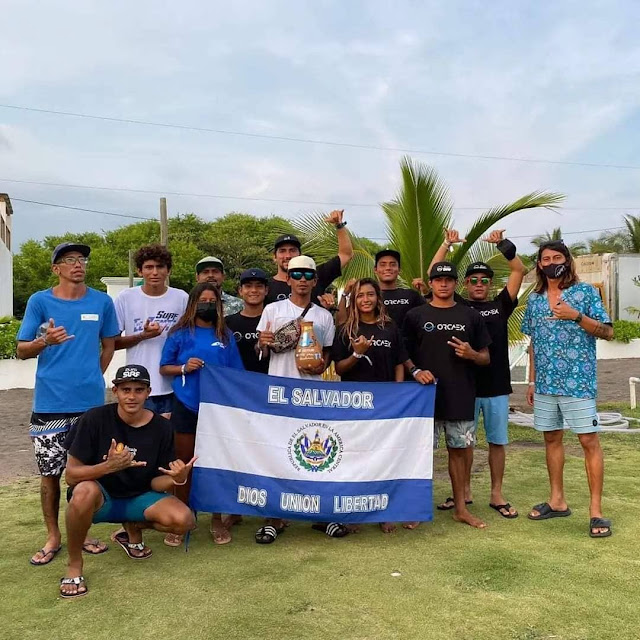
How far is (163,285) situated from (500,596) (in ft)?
9.74

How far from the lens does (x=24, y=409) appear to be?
38.2 ft

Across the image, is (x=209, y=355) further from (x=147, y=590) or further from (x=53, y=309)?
(x=147, y=590)

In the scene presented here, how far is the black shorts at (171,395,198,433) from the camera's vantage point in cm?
456

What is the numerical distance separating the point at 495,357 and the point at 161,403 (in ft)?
8.23

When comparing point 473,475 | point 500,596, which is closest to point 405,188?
point 473,475

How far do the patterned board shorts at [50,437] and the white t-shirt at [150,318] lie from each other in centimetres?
59

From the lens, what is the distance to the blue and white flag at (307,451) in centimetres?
451

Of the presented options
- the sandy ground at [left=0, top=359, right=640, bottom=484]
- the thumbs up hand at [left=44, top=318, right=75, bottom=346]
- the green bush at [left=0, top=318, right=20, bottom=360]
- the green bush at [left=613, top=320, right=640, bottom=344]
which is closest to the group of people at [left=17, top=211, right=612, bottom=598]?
the thumbs up hand at [left=44, top=318, right=75, bottom=346]

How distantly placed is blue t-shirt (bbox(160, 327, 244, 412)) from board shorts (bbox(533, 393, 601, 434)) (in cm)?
235

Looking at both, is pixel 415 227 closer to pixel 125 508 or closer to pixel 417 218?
pixel 417 218

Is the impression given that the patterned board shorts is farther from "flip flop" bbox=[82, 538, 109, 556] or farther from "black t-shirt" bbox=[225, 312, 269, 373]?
"black t-shirt" bbox=[225, 312, 269, 373]

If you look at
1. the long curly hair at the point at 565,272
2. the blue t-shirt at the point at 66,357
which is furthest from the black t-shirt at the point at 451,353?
the blue t-shirt at the point at 66,357

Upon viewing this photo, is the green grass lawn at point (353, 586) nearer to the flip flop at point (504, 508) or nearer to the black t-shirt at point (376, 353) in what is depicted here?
the flip flop at point (504, 508)

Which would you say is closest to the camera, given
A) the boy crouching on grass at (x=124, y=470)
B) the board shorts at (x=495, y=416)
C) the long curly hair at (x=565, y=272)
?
the boy crouching on grass at (x=124, y=470)
